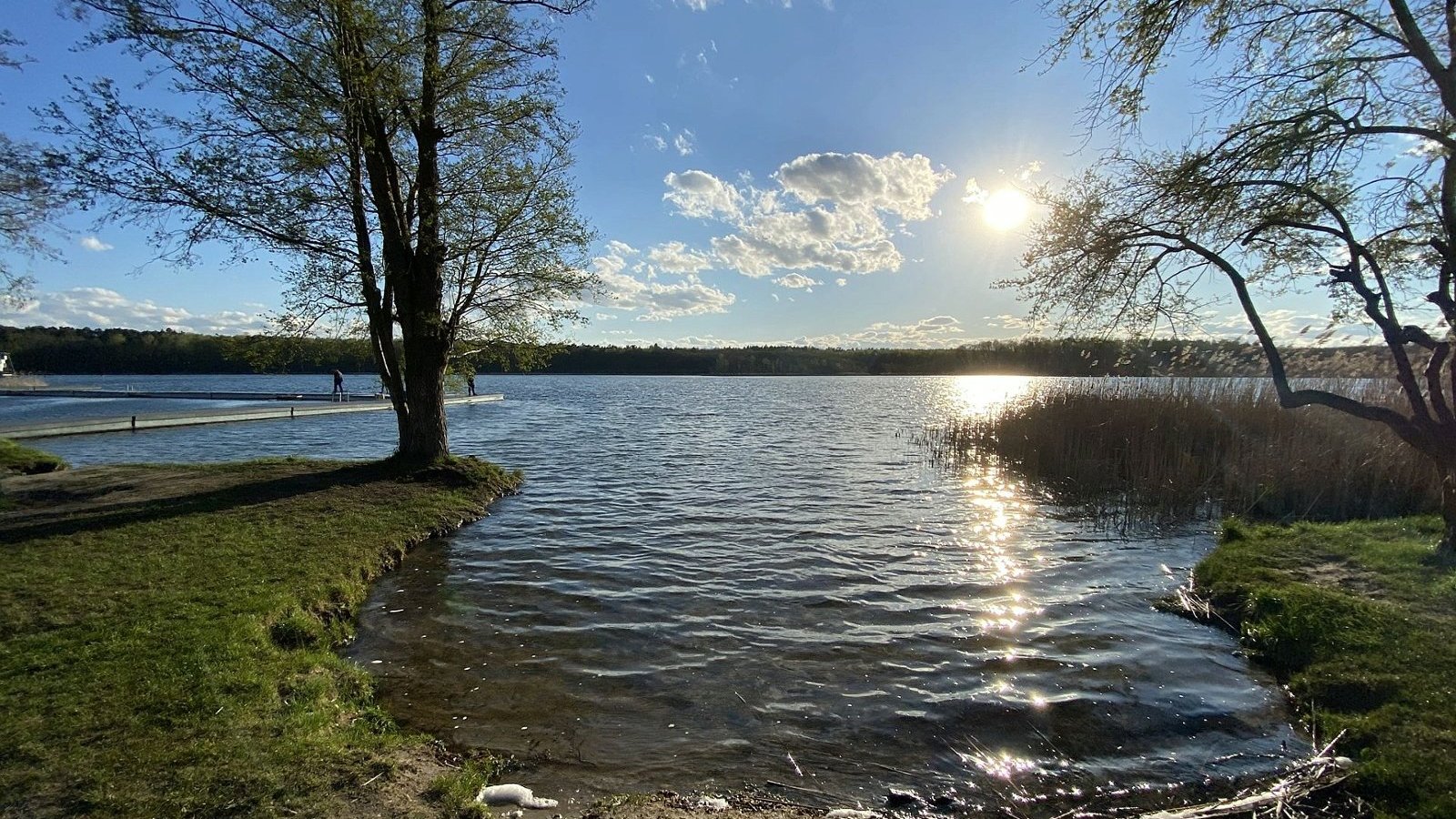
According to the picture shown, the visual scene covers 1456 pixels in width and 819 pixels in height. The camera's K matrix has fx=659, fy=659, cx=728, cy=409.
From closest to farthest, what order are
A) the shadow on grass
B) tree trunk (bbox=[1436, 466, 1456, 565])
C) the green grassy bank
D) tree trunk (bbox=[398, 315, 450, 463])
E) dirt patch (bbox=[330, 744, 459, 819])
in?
dirt patch (bbox=[330, 744, 459, 819]), the green grassy bank, tree trunk (bbox=[1436, 466, 1456, 565]), the shadow on grass, tree trunk (bbox=[398, 315, 450, 463])

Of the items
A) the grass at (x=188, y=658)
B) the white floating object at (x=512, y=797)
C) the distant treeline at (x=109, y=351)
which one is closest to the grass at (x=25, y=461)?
the grass at (x=188, y=658)

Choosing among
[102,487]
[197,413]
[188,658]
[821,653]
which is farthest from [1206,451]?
[197,413]

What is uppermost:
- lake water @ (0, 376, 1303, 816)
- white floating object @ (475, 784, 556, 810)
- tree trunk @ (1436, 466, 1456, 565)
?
tree trunk @ (1436, 466, 1456, 565)

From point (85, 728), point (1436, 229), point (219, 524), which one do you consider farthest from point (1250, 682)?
point (219, 524)

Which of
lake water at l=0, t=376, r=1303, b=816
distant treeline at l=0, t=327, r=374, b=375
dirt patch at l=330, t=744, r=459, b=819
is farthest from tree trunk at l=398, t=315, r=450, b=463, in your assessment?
distant treeline at l=0, t=327, r=374, b=375

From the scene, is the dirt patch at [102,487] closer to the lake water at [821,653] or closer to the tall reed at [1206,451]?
the lake water at [821,653]

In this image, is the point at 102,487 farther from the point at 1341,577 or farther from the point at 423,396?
the point at 1341,577

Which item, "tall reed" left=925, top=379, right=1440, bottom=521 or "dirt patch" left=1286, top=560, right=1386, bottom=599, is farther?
"tall reed" left=925, top=379, right=1440, bottom=521

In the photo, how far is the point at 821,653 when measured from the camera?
23.5 feet

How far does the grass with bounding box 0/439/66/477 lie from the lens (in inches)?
581

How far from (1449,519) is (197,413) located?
43313mm

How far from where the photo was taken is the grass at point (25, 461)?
14.8m

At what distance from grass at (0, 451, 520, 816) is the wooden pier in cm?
1975

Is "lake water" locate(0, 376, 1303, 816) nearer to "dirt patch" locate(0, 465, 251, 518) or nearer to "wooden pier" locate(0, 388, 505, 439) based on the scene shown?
"dirt patch" locate(0, 465, 251, 518)
